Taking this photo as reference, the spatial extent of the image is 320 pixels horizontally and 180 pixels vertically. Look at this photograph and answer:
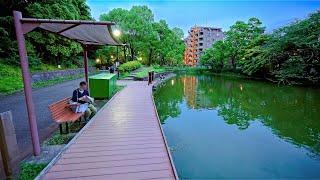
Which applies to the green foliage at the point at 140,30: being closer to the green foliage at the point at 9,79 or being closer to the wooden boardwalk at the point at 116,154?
the green foliage at the point at 9,79

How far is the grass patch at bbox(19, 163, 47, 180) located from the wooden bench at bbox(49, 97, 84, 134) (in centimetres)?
168

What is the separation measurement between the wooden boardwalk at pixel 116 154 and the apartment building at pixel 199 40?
256ft

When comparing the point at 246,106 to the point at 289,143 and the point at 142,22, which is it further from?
the point at 142,22

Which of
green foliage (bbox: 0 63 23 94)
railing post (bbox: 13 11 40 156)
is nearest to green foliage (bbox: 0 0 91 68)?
green foliage (bbox: 0 63 23 94)

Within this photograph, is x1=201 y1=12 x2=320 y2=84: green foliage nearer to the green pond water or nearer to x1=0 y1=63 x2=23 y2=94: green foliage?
the green pond water

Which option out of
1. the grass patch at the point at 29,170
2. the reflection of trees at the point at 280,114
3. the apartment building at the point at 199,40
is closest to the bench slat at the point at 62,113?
the grass patch at the point at 29,170

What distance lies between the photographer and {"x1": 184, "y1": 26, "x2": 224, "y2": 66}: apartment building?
8538cm

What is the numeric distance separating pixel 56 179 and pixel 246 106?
523 inches

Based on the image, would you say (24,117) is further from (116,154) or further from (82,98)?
(116,154)

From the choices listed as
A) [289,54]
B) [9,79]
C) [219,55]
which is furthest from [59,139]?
[219,55]

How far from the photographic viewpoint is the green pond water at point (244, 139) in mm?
6336

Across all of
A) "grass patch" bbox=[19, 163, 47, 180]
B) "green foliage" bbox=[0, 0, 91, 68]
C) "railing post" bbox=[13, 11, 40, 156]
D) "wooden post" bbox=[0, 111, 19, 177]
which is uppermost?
"green foliage" bbox=[0, 0, 91, 68]

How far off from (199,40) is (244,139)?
81.1 metres

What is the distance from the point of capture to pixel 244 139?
348 inches
